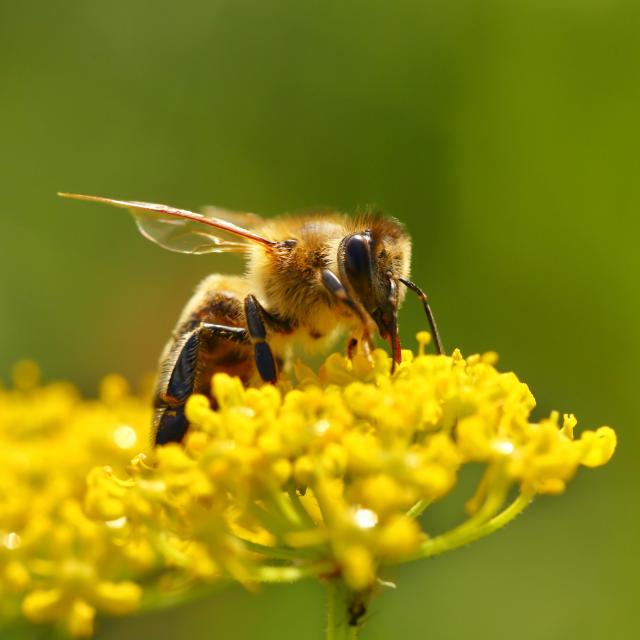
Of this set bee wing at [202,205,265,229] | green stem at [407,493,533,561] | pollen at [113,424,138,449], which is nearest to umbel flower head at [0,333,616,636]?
green stem at [407,493,533,561]

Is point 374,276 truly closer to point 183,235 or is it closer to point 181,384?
point 181,384

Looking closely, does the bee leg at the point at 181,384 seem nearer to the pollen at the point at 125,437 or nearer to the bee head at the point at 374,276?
the bee head at the point at 374,276

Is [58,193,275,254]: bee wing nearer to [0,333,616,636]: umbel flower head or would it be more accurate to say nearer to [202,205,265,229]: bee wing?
[202,205,265,229]: bee wing

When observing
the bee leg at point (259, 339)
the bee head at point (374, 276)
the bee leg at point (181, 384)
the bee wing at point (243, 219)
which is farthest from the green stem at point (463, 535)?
the bee wing at point (243, 219)

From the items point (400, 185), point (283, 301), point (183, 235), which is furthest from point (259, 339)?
point (400, 185)

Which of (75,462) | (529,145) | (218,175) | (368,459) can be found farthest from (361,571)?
(218,175)

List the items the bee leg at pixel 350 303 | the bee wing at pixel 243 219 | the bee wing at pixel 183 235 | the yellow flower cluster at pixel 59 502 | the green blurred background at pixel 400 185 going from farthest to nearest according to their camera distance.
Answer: the green blurred background at pixel 400 185 < the bee wing at pixel 243 219 < the bee wing at pixel 183 235 < the bee leg at pixel 350 303 < the yellow flower cluster at pixel 59 502

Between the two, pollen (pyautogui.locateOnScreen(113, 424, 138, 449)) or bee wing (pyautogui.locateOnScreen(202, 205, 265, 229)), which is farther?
bee wing (pyautogui.locateOnScreen(202, 205, 265, 229))
